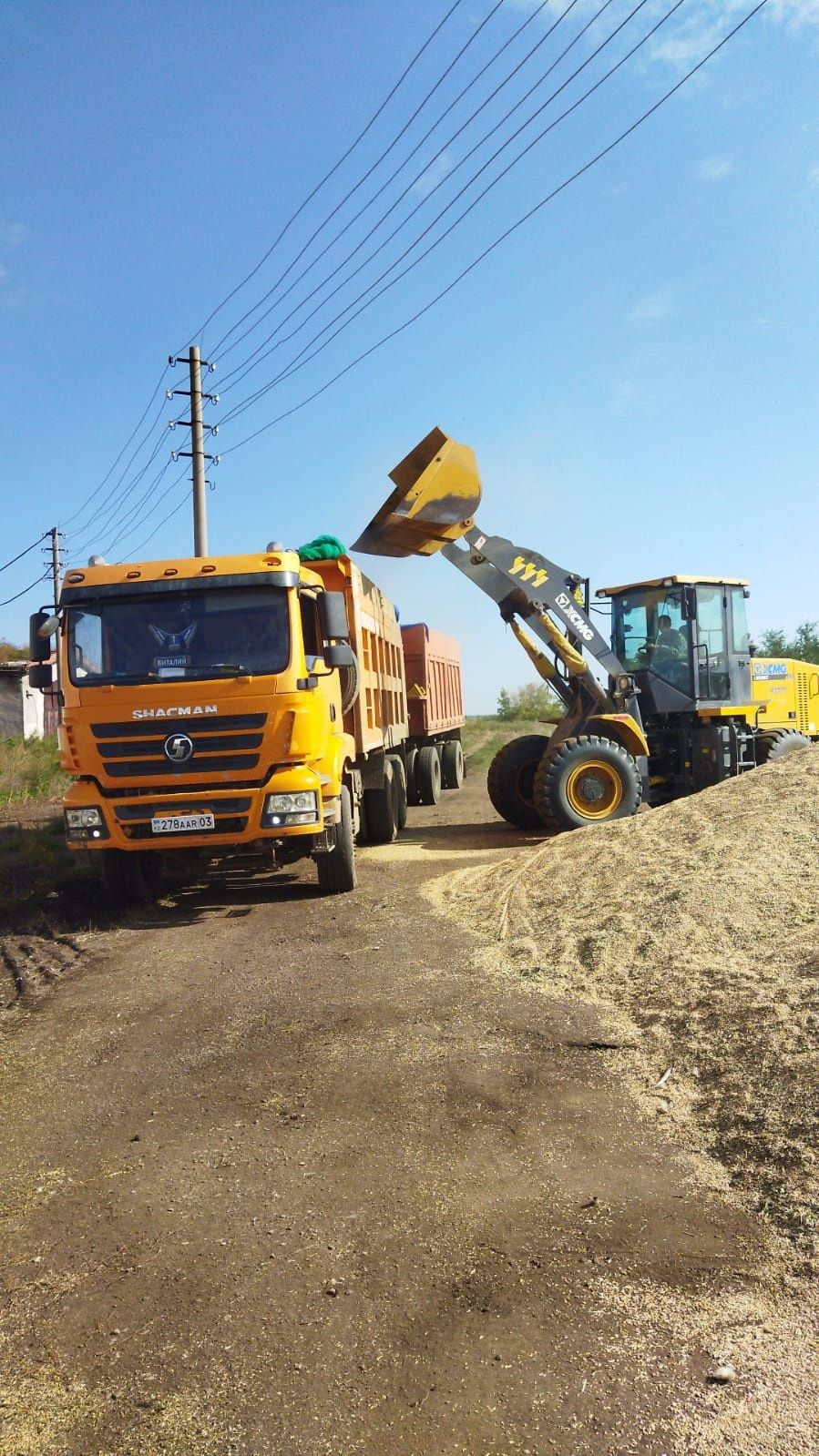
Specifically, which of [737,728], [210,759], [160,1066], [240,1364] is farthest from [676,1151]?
[737,728]

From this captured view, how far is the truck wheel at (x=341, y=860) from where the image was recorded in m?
9.18

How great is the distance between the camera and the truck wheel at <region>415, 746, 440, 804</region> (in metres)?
17.9

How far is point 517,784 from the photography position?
527 inches

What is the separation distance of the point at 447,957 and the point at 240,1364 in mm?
4329

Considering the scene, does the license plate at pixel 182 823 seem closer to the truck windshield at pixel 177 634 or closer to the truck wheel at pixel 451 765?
the truck windshield at pixel 177 634

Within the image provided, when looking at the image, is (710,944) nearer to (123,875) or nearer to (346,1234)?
(346,1234)

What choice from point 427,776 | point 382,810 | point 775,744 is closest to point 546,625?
point 382,810

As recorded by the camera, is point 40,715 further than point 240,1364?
Yes

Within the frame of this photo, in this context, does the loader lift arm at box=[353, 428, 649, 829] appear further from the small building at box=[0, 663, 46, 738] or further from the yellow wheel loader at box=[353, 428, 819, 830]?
the small building at box=[0, 663, 46, 738]

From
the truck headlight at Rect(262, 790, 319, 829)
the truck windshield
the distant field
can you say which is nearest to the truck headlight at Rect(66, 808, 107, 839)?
the truck windshield

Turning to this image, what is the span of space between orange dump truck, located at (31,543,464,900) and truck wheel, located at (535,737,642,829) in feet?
11.5

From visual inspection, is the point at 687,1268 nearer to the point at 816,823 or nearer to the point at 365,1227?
the point at 365,1227

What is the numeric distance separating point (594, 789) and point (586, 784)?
11 cm

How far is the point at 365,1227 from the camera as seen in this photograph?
356 cm
